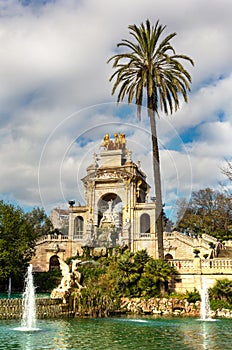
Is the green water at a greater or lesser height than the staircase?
lesser

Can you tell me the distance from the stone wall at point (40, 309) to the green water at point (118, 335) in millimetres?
981

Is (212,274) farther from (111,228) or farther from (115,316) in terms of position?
(111,228)

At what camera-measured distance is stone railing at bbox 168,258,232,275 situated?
2583 cm

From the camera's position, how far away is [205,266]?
2638 cm

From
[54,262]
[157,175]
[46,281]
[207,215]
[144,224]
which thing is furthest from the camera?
[207,215]

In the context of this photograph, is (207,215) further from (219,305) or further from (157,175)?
(219,305)

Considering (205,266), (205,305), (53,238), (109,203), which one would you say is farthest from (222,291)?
(53,238)

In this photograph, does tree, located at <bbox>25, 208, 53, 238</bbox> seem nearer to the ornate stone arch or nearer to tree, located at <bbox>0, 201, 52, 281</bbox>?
the ornate stone arch

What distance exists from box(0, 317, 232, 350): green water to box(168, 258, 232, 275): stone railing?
301 inches

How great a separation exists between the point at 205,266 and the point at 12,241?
46.9ft

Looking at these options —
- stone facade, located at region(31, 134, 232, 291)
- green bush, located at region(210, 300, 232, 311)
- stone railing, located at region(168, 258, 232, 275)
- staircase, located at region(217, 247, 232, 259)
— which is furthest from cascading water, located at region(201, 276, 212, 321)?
stone facade, located at region(31, 134, 232, 291)

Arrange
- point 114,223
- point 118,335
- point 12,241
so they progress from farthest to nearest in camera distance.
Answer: point 114,223 < point 12,241 < point 118,335

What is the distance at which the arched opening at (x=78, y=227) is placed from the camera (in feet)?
150

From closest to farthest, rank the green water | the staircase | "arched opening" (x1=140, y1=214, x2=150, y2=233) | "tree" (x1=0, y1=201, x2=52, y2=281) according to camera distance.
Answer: the green water → "tree" (x1=0, y1=201, x2=52, y2=281) → the staircase → "arched opening" (x1=140, y1=214, x2=150, y2=233)
